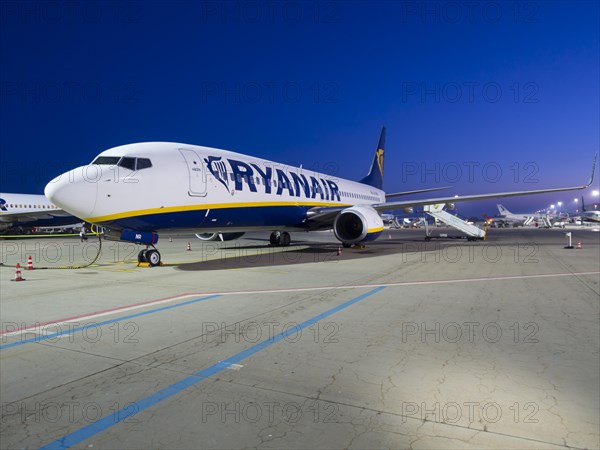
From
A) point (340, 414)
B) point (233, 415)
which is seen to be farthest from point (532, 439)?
point (233, 415)

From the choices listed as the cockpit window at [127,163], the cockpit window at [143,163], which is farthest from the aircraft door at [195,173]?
the cockpit window at [127,163]

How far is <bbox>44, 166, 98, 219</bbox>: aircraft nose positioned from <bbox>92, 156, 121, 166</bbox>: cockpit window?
714 millimetres

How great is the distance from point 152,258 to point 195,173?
2.99 m

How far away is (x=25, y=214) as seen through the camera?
3022 centimetres

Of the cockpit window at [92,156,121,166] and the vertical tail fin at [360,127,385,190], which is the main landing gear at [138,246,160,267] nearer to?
the cockpit window at [92,156,121,166]

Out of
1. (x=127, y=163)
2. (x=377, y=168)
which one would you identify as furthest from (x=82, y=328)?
(x=377, y=168)

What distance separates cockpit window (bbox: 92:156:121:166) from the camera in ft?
32.9

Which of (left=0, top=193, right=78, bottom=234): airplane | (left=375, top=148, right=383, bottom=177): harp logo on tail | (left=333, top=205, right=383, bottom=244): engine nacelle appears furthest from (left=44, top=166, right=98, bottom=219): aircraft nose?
(left=0, top=193, right=78, bottom=234): airplane

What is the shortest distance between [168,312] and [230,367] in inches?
103

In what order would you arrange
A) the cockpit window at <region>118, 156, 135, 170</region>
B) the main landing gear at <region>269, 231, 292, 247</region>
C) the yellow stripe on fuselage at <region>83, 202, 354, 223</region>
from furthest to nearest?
the main landing gear at <region>269, 231, 292, 247</region> → the cockpit window at <region>118, 156, 135, 170</region> → the yellow stripe on fuselage at <region>83, 202, 354, 223</region>

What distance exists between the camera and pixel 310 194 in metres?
17.3

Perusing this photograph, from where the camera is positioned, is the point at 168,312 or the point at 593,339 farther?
the point at 168,312

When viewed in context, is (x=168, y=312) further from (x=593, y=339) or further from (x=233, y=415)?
(x=593, y=339)

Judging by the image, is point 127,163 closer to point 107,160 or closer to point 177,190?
point 107,160
